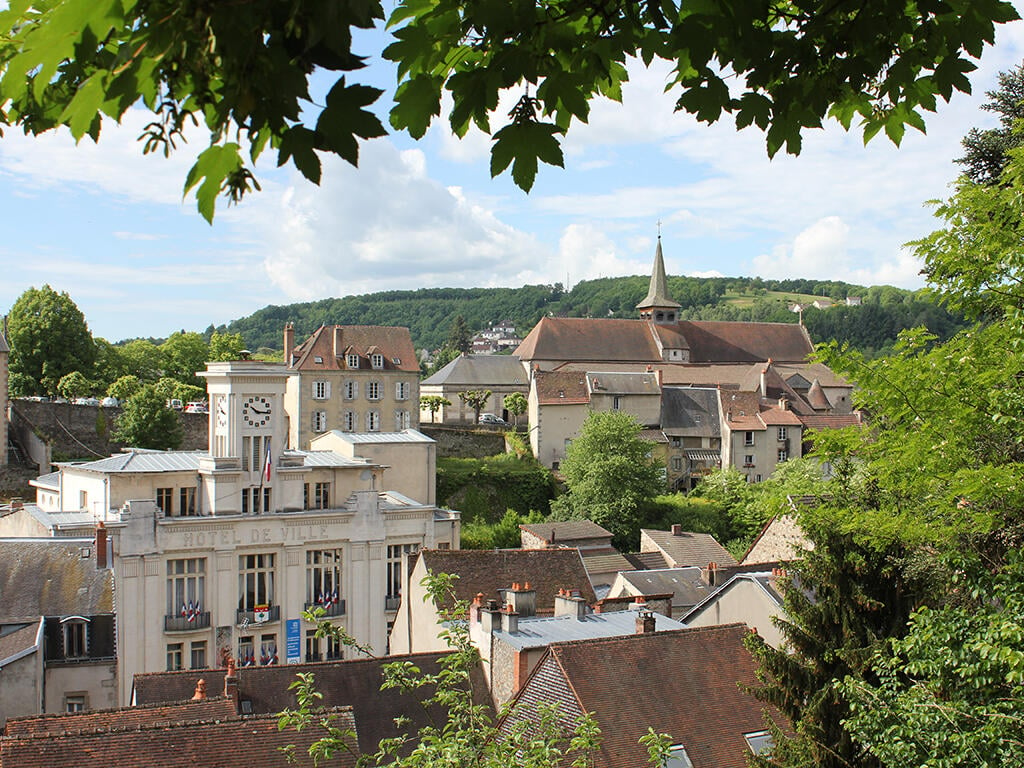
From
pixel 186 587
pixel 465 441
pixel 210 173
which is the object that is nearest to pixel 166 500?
pixel 186 587

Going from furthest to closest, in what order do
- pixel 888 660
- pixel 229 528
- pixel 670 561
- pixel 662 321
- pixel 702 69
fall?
pixel 662 321 → pixel 670 561 → pixel 229 528 → pixel 888 660 → pixel 702 69

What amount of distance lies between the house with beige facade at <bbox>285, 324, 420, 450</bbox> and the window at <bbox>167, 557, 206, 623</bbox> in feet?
71.4

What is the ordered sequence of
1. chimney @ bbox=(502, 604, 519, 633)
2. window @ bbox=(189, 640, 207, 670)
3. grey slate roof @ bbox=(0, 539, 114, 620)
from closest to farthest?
chimney @ bbox=(502, 604, 519, 633), grey slate roof @ bbox=(0, 539, 114, 620), window @ bbox=(189, 640, 207, 670)

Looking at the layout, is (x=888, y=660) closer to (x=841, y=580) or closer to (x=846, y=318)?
(x=841, y=580)

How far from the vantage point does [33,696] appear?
18562mm

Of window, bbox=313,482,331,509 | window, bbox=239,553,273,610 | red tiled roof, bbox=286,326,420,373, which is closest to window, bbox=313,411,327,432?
red tiled roof, bbox=286,326,420,373

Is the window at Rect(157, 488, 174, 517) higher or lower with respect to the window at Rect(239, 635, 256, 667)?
higher

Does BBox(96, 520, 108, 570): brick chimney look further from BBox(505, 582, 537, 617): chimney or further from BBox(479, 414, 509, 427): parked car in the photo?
BBox(479, 414, 509, 427): parked car

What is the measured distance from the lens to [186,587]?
922 inches

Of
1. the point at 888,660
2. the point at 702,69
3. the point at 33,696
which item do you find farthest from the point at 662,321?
the point at 702,69

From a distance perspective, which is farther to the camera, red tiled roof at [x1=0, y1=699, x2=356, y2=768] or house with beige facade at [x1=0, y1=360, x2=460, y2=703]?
house with beige facade at [x1=0, y1=360, x2=460, y2=703]

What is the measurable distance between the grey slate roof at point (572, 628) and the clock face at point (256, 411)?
10776mm

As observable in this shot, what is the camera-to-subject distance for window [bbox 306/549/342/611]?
25047mm

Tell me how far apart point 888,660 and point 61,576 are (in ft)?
58.3
